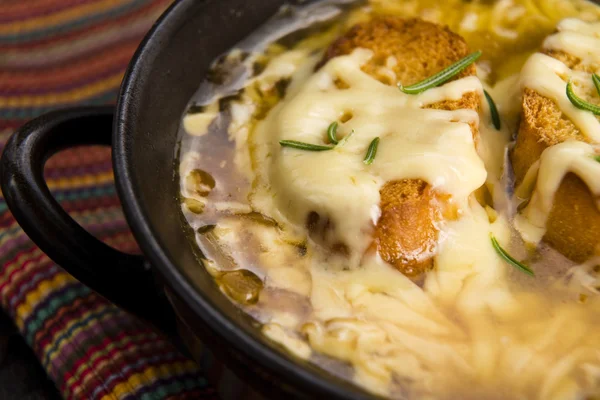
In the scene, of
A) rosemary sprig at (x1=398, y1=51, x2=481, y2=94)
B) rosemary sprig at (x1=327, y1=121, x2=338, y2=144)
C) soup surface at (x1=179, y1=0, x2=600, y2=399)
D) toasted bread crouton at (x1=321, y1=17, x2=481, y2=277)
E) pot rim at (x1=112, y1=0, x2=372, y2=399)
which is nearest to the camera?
pot rim at (x1=112, y1=0, x2=372, y2=399)

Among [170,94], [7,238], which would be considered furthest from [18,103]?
[170,94]

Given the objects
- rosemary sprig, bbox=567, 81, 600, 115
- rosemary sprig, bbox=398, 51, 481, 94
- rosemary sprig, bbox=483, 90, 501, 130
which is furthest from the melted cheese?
rosemary sprig, bbox=398, 51, 481, 94

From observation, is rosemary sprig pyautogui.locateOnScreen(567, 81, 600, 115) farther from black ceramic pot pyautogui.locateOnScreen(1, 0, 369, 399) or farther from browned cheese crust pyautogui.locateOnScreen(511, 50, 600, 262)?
black ceramic pot pyautogui.locateOnScreen(1, 0, 369, 399)

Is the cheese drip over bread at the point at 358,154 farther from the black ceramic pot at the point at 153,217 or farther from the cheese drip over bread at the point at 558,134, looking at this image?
the black ceramic pot at the point at 153,217

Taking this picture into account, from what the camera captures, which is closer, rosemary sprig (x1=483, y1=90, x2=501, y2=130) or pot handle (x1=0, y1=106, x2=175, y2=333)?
pot handle (x1=0, y1=106, x2=175, y2=333)

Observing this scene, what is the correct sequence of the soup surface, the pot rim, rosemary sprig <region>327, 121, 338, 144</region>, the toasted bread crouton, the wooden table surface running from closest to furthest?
the pot rim, the soup surface, the toasted bread crouton, rosemary sprig <region>327, 121, 338, 144</region>, the wooden table surface

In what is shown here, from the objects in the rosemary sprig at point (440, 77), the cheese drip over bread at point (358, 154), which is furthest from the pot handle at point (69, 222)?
the rosemary sprig at point (440, 77)
